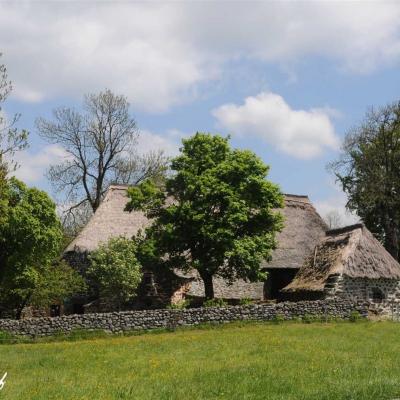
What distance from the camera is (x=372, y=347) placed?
18.0 m

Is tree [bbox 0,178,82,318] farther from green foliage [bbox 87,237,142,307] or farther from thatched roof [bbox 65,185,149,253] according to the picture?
thatched roof [bbox 65,185,149,253]

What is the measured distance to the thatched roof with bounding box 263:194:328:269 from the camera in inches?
1454

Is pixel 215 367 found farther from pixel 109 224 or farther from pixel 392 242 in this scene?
pixel 392 242

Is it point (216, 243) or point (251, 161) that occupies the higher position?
point (251, 161)

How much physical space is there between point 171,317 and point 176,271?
7.30 m

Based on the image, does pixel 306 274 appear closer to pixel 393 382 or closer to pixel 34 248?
pixel 34 248

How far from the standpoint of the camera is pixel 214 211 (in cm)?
3084

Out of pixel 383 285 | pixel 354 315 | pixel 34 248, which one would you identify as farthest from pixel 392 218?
pixel 34 248

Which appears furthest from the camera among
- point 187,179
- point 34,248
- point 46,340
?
point 187,179

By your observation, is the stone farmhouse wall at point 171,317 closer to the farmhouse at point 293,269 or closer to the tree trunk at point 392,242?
the farmhouse at point 293,269

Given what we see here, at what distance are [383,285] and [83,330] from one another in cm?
1661

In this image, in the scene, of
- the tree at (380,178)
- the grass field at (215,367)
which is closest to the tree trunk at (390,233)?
the tree at (380,178)

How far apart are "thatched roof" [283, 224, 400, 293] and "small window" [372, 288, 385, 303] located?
94 cm

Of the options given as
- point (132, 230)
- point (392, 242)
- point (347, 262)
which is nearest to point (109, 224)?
point (132, 230)
